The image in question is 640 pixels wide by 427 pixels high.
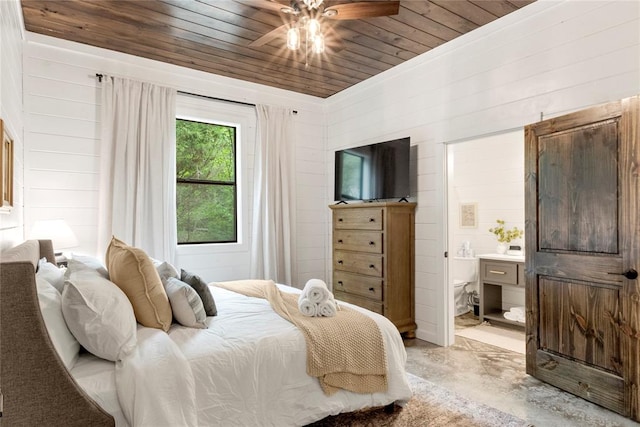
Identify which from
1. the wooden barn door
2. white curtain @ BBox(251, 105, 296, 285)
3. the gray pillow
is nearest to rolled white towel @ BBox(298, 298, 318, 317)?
the gray pillow

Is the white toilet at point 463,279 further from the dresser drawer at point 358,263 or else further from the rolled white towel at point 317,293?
the rolled white towel at point 317,293

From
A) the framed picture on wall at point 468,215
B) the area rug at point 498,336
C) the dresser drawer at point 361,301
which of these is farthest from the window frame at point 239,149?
the framed picture on wall at point 468,215

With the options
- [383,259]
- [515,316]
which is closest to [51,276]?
[383,259]

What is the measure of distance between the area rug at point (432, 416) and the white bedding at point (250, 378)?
145 mm

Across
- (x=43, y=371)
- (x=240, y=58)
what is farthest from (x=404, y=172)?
(x=43, y=371)

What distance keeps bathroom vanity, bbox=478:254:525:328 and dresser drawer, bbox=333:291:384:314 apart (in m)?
1.51

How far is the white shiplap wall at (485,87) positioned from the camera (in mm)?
2617

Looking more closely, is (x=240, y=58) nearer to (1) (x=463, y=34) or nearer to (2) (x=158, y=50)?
(2) (x=158, y=50)

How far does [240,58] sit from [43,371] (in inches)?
130

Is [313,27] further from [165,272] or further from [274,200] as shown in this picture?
[274,200]

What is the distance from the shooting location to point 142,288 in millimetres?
2012

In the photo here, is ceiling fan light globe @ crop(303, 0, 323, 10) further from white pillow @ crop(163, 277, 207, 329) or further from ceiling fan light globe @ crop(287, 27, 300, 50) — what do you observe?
white pillow @ crop(163, 277, 207, 329)

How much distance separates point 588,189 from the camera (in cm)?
256

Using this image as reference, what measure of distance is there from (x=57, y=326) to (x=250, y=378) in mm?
853
